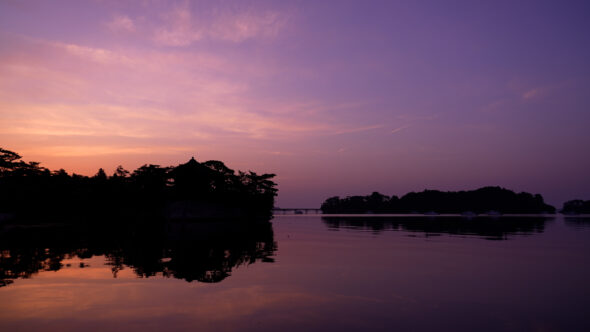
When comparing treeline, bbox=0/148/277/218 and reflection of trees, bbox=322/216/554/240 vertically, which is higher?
treeline, bbox=0/148/277/218

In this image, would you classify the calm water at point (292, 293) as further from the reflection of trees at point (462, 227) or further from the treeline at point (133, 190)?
the treeline at point (133, 190)

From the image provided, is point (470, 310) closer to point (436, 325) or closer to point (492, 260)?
point (436, 325)

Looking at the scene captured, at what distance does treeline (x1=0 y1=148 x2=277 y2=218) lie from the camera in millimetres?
85625

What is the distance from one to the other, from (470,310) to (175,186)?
102 m

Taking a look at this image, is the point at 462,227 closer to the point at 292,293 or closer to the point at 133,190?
the point at 292,293

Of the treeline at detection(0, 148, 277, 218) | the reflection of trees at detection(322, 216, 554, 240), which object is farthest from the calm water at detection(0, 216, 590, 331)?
the treeline at detection(0, 148, 277, 218)

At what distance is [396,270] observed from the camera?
23812 millimetres

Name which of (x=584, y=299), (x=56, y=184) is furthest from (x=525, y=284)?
(x=56, y=184)

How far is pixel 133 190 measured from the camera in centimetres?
11606

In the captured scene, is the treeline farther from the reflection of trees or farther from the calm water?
the calm water

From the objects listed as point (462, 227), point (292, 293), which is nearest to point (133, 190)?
point (462, 227)

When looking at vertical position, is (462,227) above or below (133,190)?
below

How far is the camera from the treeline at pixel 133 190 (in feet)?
281

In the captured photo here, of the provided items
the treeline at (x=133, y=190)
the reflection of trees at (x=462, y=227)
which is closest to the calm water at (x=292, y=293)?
the reflection of trees at (x=462, y=227)
